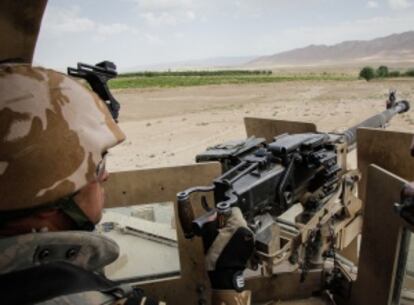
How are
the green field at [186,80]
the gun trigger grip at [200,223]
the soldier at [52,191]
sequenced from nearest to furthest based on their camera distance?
the soldier at [52,191]
the gun trigger grip at [200,223]
the green field at [186,80]

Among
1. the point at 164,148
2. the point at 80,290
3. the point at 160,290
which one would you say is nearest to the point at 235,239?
the point at 80,290

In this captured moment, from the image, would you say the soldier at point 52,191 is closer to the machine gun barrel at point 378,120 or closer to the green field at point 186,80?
A: the machine gun barrel at point 378,120

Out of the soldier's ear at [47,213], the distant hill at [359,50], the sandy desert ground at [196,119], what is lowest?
the sandy desert ground at [196,119]

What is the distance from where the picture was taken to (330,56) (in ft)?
613

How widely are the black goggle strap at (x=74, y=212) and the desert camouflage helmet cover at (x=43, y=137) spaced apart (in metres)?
0.05

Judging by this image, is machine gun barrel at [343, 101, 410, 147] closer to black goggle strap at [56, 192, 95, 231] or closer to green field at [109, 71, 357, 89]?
black goggle strap at [56, 192, 95, 231]

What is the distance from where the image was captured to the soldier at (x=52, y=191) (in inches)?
43.0

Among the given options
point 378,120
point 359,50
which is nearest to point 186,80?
point 378,120

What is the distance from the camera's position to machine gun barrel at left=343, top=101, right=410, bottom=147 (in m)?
3.40

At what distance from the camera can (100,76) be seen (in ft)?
8.20

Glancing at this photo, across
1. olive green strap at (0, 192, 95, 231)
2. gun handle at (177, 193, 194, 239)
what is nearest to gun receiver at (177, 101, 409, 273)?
gun handle at (177, 193, 194, 239)

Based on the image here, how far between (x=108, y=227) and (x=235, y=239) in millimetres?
2270

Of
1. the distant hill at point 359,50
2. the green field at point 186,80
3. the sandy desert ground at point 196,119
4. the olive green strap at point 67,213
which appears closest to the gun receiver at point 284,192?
the olive green strap at point 67,213

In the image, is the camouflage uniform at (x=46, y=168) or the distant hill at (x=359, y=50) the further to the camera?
the distant hill at (x=359, y=50)
